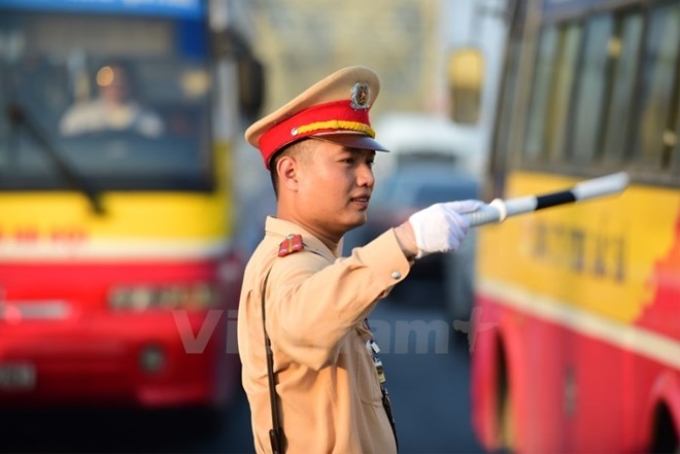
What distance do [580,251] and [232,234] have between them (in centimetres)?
350

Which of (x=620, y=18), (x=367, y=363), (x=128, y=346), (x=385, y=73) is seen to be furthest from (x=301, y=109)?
(x=385, y=73)

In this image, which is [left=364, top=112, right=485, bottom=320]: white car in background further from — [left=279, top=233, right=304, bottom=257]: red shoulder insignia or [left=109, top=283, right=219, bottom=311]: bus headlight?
[left=279, top=233, right=304, bottom=257]: red shoulder insignia

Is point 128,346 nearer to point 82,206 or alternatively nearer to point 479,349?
point 82,206

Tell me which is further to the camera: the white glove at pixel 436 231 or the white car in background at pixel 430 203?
the white car in background at pixel 430 203

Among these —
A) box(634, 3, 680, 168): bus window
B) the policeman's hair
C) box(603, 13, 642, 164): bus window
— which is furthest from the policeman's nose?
box(603, 13, 642, 164): bus window

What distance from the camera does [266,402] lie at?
3.45m

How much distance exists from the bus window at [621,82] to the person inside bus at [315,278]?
3.21m

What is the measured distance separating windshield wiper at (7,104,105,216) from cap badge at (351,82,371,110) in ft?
19.6

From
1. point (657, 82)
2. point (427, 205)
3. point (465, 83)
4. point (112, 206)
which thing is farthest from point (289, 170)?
point (427, 205)

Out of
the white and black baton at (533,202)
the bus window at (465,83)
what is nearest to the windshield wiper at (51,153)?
the bus window at (465,83)

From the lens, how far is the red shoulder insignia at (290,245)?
3.40 metres

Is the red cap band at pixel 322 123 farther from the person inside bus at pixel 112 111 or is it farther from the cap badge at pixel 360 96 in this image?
the person inside bus at pixel 112 111

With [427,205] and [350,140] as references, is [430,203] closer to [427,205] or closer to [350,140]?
[427,205]

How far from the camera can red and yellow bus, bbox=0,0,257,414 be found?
9320mm
